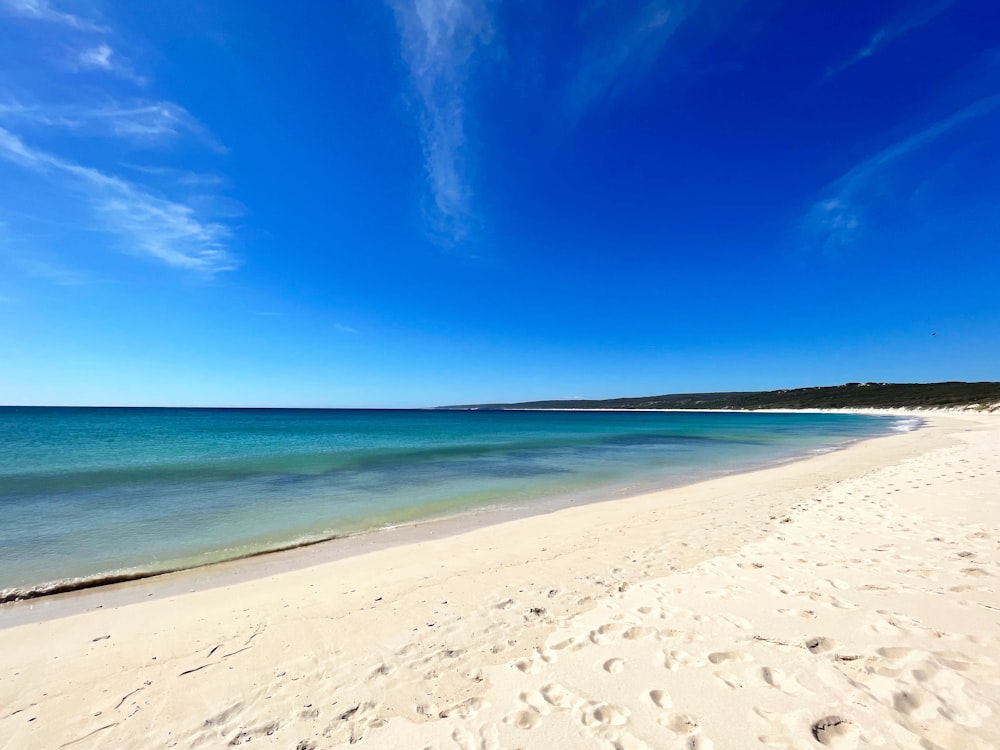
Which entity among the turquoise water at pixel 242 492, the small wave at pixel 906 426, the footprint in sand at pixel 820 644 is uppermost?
the small wave at pixel 906 426

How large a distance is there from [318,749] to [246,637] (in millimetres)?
2324

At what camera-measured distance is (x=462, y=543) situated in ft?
26.7

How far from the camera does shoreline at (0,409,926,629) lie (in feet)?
19.6

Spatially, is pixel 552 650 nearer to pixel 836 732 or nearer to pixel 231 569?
pixel 836 732

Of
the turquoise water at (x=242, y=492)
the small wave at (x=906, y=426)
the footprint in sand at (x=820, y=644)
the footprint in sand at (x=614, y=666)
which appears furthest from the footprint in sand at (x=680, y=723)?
the small wave at (x=906, y=426)

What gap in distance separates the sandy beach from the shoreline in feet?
0.30

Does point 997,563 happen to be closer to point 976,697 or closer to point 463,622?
point 976,697

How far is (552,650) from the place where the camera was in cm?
394

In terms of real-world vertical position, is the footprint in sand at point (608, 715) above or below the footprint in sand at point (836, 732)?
below

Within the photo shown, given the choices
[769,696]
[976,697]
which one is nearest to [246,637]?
[769,696]

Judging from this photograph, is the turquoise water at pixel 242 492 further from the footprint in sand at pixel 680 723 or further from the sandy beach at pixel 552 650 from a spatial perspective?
the footprint in sand at pixel 680 723

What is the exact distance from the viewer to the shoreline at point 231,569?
5.99 meters

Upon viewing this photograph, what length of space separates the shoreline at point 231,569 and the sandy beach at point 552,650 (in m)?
0.09

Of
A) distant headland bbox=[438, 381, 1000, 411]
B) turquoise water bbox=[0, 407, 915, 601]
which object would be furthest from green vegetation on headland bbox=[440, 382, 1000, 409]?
turquoise water bbox=[0, 407, 915, 601]
